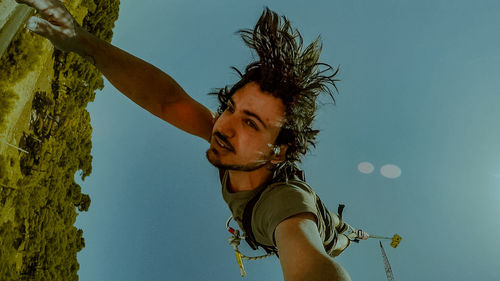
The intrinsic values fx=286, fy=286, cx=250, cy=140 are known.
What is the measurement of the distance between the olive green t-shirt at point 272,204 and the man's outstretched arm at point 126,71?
0.88 m

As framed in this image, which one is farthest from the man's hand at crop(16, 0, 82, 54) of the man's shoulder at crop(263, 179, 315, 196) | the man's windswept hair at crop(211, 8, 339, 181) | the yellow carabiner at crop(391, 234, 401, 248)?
the yellow carabiner at crop(391, 234, 401, 248)

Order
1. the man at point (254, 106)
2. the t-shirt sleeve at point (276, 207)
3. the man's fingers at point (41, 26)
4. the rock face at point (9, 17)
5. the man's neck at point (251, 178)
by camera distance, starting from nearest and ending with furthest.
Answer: the t-shirt sleeve at point (276, 207) → the rock face at point (9, 17) → the man's fingers at point (41, 26) → the man at point (254, 106) → the man's neck at point (251, 178)

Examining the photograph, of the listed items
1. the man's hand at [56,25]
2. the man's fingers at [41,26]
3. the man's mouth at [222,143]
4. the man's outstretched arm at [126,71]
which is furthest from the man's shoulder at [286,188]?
the man's fingers at [41,26]

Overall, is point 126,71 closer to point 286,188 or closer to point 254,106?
point 254,106

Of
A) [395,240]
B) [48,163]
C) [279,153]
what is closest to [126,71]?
[279,153]

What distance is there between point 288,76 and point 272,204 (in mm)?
1343

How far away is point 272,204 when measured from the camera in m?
2.39

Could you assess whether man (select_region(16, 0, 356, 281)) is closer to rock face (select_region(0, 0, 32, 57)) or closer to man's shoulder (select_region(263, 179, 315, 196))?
man's shoulder (select_region(263, 179, 315, 196))

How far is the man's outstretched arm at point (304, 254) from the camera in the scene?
1515 mm

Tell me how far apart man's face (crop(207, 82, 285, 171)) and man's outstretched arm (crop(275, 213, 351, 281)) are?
0.88 m

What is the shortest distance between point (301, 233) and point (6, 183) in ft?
14.2

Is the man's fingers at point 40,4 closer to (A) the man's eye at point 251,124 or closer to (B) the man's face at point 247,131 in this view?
(B) the man's face at point 247,131

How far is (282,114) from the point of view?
2.94m

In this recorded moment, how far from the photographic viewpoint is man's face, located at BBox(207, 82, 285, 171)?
9.06 feet
